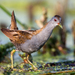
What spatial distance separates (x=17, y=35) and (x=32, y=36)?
0.12m

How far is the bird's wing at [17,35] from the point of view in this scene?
1706 mm

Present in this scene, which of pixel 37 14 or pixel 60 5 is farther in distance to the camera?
pixel 37 14

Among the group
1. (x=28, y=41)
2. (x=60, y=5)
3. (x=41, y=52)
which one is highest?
(x=60, y=5)

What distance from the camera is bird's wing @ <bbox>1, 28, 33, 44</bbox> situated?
171 centimetres

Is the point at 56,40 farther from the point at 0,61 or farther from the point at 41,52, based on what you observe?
the point at 0,61

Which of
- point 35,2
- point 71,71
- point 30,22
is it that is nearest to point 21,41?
point 71,71

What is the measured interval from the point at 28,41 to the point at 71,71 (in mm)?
372

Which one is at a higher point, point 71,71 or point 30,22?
point 30,22

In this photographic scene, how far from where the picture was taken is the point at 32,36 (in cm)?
168

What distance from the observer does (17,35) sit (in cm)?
172

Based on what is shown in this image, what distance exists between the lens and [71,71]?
165 centimetres

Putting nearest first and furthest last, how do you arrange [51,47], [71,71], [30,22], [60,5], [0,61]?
[71,71] < [0,61] < [51,47] < [60,5] < [30,22]

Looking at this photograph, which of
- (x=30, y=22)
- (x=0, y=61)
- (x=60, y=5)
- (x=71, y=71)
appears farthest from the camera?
(x=30, y=22)

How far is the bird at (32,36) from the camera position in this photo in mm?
1612
